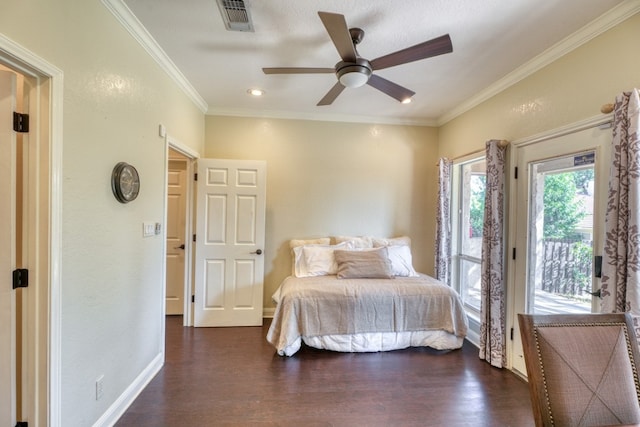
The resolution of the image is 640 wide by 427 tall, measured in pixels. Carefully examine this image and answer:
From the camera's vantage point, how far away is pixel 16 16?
3.78 feet

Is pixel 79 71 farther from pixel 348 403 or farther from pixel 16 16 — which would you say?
pixel 348 403

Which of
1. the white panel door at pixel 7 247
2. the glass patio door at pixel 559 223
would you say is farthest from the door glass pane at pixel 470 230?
the white panel door at pixel 7 247

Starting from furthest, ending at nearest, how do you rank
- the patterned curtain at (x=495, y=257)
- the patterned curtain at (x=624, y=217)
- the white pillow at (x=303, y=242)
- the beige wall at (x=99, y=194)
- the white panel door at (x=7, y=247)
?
the white pillow at (x=303, y=242) → the patterned curtain at (x=495, y=257) → the patterned curtain at (x=624, y=217) → the beige wall at (x=99, y=194) → the white panel door at (x=7, y=247)

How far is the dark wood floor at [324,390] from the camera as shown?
1903 millimetres

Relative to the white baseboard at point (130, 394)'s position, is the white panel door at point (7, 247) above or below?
above

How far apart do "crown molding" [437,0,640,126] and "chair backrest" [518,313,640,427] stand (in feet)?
5.91

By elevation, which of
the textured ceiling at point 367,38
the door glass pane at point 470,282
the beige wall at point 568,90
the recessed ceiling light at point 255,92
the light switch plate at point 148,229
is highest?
the recessed ceiling light at point 255,92

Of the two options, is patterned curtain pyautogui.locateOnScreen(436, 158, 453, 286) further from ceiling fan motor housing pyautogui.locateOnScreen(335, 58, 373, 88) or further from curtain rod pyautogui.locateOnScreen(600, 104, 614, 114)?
ceiling fan motor housing pyautogui.locateOnScreen(335, 58, 373, 88)

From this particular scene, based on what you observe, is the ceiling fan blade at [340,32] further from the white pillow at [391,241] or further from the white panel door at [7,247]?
the white pillow at [391,241]

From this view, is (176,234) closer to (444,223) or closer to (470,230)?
(444,223)

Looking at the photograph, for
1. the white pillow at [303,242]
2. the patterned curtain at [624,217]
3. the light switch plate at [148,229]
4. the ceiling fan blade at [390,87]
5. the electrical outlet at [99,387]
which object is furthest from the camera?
the white pillow at [303,242]

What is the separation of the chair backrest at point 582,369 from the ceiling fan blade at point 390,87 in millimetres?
1708

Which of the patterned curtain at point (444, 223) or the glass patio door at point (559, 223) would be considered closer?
the glass patio door at point (559, 223)

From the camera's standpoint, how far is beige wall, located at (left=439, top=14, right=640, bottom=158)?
1.72 meters
